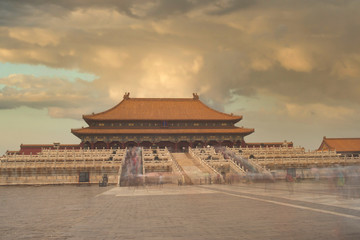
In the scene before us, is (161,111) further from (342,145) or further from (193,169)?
(342,145)

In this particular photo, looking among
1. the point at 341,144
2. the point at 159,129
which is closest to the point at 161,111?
the point at 159,129

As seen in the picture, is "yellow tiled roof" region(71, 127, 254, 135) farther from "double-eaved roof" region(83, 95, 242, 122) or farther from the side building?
the side building

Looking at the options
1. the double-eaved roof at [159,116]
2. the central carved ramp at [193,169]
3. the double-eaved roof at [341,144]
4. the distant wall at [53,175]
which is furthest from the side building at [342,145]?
the distant wall at [53,175]

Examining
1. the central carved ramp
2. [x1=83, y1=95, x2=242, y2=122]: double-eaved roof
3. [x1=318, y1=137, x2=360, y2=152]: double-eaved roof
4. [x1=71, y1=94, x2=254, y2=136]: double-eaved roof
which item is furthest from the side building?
the central carved ramp

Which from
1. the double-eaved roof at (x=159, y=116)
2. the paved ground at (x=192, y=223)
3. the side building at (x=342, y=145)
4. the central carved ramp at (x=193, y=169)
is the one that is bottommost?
the paved ground at (x=192, y=223)

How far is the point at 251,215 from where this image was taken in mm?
10438

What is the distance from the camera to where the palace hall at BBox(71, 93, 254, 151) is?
58.5m

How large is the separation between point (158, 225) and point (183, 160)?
3083 cm

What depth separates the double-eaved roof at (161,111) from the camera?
201 ft

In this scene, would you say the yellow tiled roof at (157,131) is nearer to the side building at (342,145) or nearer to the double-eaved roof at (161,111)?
the double-eaved roof at (161,111)

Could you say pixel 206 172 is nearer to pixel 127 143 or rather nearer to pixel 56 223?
pixel 56 223

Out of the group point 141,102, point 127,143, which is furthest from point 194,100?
point 127,143

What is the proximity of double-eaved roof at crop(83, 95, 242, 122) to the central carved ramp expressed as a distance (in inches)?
786

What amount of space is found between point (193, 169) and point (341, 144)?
41356mm
